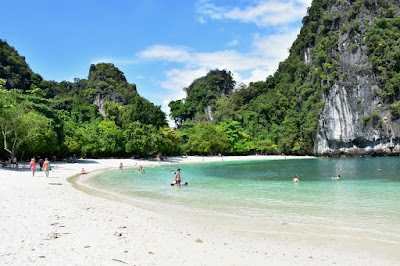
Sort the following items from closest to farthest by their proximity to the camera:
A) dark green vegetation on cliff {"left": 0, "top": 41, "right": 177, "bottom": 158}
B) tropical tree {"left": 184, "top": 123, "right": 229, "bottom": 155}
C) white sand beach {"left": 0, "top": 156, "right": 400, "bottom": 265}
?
white sand beach {"left": 0, "top": 156, "right": 400, "bottom": 265}, dark green vegetation on cliff {"left": 0, "top": 41, "right": 177, "bottom": 158}, tropical tree {"left": 184, "top": 123, "right": 229, "bottom": 155}

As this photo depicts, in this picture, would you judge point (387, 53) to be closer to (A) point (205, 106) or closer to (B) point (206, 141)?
(B) point (206, 141)

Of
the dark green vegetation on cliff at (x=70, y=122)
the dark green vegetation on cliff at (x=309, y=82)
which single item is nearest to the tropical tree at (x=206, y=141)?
the dark green vegetation on cliff at (x=309, y=82)

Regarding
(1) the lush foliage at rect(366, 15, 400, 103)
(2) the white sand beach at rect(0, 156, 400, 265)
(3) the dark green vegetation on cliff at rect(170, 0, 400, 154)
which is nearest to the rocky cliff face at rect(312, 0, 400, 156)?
(3) the dark green vegetation on cliff at rect(170, 0, 400, 154)

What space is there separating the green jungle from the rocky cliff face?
1210mm

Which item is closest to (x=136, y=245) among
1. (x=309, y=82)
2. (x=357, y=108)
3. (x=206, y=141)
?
(x=206, y=141)

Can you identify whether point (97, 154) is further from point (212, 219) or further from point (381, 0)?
point (381, 0)

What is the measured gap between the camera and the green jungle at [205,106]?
1352 inches

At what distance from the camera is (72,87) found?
10725 centimetres

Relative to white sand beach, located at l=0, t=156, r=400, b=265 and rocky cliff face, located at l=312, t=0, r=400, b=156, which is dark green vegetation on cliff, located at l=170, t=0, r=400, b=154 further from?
white sand beach, located at l=0, t=156, r=400, b=265

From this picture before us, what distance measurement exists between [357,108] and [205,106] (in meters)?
59.2

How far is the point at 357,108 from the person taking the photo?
61812mm

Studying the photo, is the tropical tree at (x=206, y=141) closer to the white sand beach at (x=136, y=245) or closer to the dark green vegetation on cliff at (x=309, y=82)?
the dark green vegetation on cliff at (x=309, y=82)

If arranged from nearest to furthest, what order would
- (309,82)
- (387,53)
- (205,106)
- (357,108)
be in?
(387,53) < (357,108) < (309,82) < (205,106)

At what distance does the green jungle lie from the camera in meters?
34.3
